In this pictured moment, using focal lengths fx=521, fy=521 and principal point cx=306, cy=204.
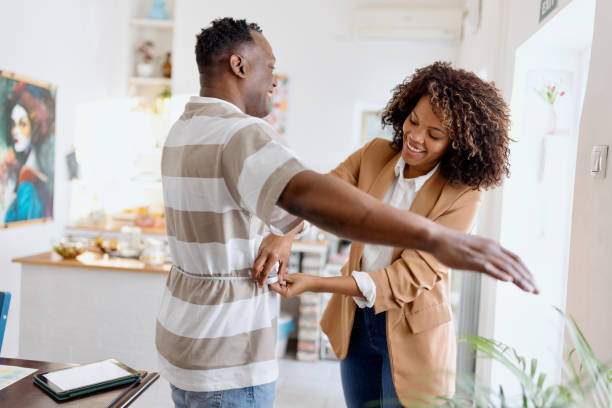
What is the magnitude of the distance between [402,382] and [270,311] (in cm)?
45

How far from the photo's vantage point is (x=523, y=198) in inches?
104

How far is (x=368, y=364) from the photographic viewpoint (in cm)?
141

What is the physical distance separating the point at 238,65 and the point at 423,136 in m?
0.51

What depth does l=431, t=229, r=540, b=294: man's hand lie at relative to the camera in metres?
0.71

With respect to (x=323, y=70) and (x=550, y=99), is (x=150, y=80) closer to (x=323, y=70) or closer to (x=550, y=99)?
(x=323, y=70)

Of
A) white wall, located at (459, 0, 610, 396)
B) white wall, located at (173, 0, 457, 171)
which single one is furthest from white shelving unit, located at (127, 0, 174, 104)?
white wall, located at (459, 0, 610, 396)

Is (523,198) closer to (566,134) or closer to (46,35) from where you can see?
(566,134)

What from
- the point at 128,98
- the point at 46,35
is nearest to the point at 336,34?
the point at 128,98

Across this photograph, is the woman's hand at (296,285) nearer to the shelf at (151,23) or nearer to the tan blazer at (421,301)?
the tan blazer at (421,301)

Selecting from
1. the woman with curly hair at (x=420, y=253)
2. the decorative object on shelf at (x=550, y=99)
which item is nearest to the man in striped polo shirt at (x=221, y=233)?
the woman with curly hair at (x=420, y=253)

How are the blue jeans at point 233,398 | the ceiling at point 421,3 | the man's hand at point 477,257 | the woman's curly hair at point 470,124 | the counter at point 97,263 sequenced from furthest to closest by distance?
the ceiling at point 421,3 < the counter at point 97,263 < the woman's curly hair at point 470,124 < the blue jeans at point 233,398 < the man's hand at point 477,257

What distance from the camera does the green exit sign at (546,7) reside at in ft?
6.30

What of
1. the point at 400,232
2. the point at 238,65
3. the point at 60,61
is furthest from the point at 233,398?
the point at 60,61

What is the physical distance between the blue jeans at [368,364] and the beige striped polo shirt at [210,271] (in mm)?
387
